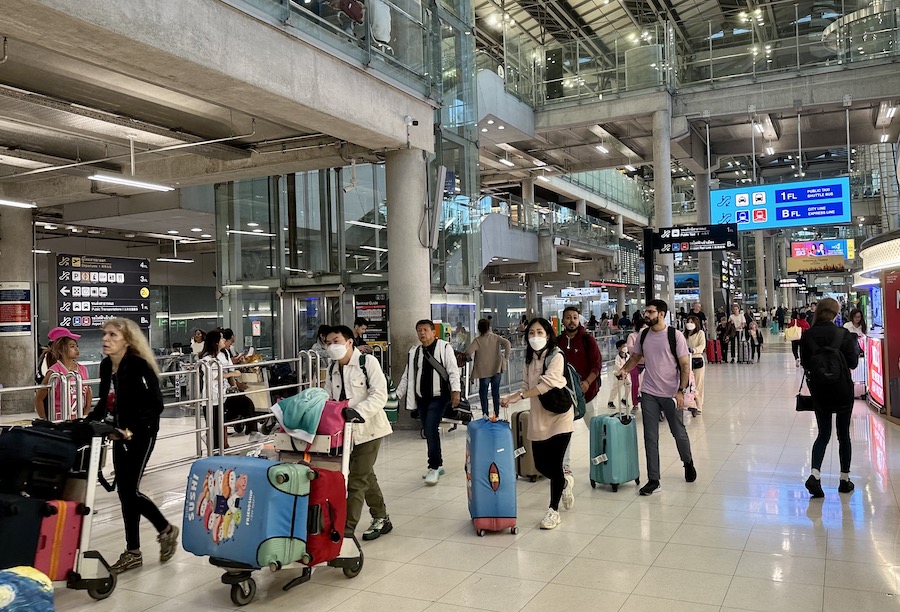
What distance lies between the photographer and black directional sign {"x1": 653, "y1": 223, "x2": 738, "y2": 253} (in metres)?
14.4

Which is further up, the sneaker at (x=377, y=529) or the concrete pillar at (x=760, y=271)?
the concrete pillar at (x=760, y=271)

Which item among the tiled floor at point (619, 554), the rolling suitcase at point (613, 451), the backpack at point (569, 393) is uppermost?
the backpack at point (569, 393)

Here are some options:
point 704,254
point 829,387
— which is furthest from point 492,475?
point 704,254

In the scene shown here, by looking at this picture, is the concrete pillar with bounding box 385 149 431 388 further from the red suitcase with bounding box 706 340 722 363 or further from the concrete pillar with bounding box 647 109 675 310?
the red suitcase with bounding box 706 340 722 363

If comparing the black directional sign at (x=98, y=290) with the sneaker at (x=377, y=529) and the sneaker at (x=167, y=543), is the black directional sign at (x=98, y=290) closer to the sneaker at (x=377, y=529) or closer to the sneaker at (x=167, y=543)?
the sneaker at (x=167, y=543)

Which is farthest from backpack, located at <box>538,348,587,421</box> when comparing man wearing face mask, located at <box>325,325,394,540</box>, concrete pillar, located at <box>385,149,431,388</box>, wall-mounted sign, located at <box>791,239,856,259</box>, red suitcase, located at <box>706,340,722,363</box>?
wall-mounted sign, located at <box>791,239,856,259</box>

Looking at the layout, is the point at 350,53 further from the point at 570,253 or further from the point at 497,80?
the point at 570,253

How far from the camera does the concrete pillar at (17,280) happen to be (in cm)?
1429

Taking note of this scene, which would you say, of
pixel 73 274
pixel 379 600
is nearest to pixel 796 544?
pixel 379 600

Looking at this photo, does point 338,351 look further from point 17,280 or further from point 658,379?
point 17,280

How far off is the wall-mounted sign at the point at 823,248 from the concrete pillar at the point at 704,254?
1839 centimetres

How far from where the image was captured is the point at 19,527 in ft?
12.2

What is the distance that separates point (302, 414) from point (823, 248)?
41.0 meters

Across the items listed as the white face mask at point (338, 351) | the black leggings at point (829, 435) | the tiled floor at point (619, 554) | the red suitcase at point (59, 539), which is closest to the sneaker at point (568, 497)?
the tiled floor at point (619, 554)
